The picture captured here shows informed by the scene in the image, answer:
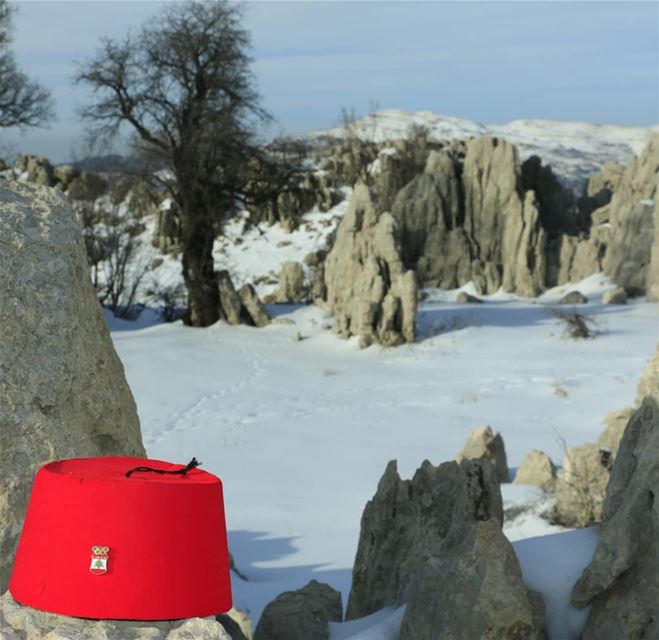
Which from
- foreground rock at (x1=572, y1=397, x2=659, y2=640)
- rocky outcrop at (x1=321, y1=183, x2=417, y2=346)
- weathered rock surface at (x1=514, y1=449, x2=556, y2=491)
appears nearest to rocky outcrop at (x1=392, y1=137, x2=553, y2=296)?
rocky outcrop at (x1=321, y1=183, x2=417, y2=346)

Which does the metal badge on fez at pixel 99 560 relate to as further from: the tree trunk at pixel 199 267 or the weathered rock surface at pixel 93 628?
the tree trunk at pixel 199 267

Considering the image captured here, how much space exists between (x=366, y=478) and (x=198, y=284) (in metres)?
9.58

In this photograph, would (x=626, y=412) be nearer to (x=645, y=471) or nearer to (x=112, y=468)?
(x=645, y=471)

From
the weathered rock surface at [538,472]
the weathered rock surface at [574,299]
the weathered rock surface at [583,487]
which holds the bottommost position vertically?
the weathered rock surface at [574,299]

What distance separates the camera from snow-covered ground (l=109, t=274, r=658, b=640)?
7.32 m

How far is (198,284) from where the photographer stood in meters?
18.2

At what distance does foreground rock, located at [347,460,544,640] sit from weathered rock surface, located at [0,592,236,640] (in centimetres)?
159

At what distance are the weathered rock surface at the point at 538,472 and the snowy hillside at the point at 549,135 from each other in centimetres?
4776

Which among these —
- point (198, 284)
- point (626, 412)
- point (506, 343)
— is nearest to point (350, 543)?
point (626, 412)

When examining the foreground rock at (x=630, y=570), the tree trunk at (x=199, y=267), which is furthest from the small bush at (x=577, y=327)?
the foreground rock at (x=630, y=570)

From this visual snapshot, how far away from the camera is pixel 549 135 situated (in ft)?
351

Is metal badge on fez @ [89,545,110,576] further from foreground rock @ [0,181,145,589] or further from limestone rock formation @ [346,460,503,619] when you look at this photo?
limestone rock formation @ [346,460,503,619]

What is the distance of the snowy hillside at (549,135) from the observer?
6775cm

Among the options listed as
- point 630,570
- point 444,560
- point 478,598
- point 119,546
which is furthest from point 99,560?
→ point 630,570
